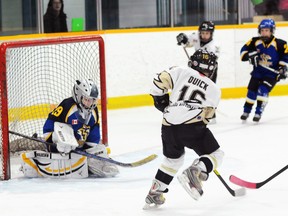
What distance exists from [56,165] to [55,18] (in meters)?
3.29

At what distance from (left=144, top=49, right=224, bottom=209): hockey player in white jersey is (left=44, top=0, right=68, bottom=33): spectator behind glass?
4.06 m

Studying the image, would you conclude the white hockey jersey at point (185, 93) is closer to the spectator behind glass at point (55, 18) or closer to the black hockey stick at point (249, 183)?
the black hockey stick at point (249, 183)

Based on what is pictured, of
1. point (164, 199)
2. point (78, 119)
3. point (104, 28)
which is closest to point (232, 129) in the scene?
point (104, 28)

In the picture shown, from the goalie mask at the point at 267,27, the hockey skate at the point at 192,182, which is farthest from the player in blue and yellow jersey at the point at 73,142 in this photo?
the goalie mask at the point at 267,27

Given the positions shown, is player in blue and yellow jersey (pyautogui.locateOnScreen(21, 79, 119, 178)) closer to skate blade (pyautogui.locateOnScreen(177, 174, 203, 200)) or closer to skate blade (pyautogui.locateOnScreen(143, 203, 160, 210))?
skate blade (pyautogui.locateOnScreen(143, 203, 160, 210))

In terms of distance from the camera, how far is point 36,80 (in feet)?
23.0

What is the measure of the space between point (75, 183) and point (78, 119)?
0.37 m

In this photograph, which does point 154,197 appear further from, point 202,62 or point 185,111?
point 202,62

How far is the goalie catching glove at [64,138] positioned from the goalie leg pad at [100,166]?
175 mm

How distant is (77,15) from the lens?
8289 mm

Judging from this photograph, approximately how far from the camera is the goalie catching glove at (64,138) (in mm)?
4875

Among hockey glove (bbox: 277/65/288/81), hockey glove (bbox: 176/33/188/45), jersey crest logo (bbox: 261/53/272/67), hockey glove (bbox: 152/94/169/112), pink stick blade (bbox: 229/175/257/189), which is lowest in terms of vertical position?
pink stick blade (bbox: 229/175/257/189)

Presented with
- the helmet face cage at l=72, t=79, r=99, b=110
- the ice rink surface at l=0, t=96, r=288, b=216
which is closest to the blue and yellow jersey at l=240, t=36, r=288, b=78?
the ice rink surface at l=0, t=96, r=288, b=216

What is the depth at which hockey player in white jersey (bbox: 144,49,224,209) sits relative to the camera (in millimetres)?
4105
